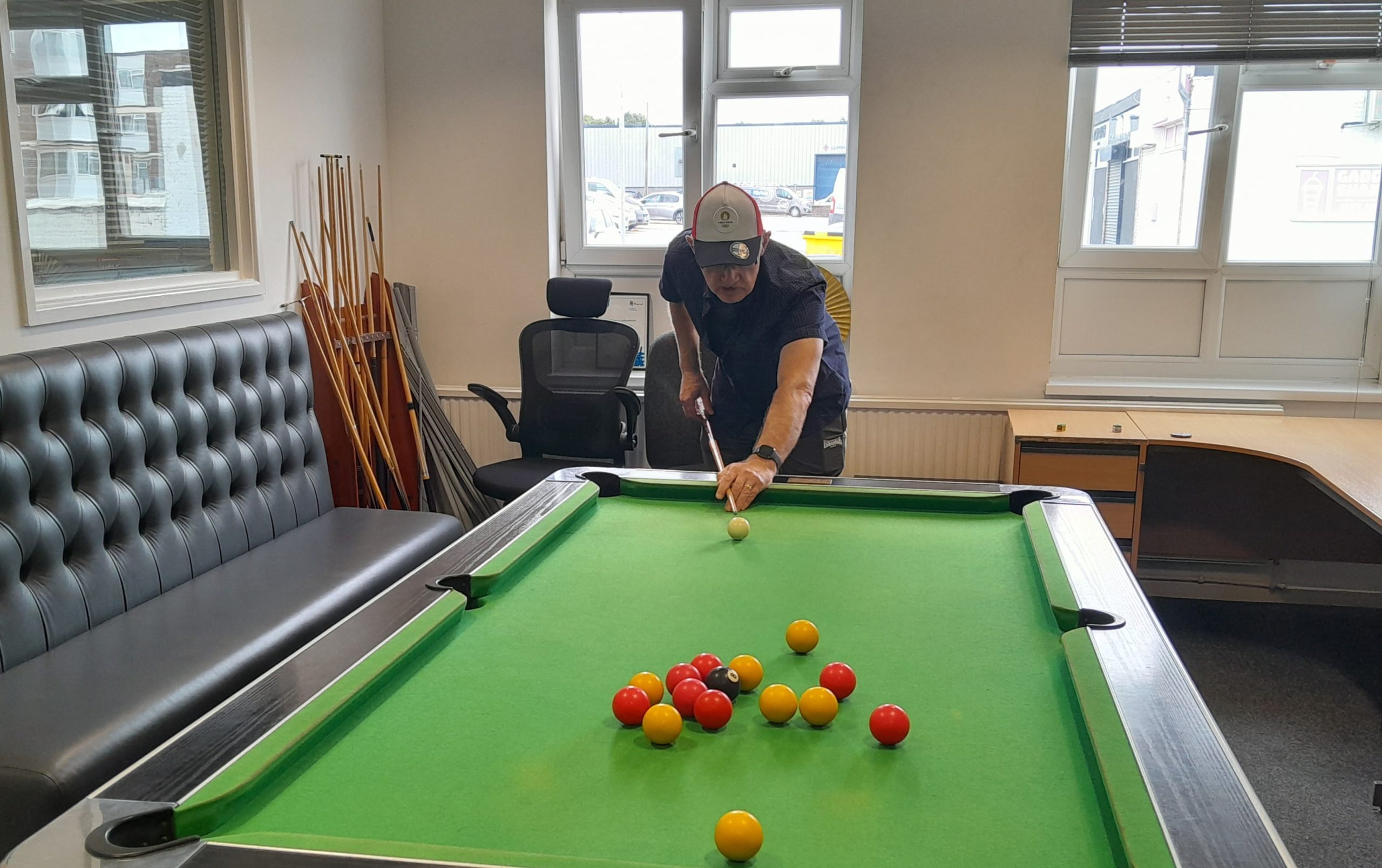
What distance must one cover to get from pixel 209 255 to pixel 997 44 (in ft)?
9.82

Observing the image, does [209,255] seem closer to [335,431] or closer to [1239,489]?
[335,431]

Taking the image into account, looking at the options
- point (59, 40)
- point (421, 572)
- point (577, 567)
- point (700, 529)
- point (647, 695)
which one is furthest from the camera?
point (59, 40)

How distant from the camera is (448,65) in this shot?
4.43 metres

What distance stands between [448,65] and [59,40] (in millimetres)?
1882

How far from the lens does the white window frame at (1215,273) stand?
4.05m

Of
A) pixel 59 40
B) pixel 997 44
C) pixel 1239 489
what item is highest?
pixel 997 44

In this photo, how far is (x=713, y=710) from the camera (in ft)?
4.27

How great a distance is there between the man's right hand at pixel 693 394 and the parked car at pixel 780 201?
4.52 ft

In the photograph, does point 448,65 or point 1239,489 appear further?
point 448,65

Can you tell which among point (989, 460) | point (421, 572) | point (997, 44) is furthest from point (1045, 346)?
point (421, 572)

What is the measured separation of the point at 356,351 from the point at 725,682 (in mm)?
3050

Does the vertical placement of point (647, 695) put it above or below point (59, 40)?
below

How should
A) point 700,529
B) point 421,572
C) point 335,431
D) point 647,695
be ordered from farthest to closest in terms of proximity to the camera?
point 335,431 → point 700,529 → point 421,572 → point 647,695

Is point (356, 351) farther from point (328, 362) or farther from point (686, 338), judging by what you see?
point (686, 338)
